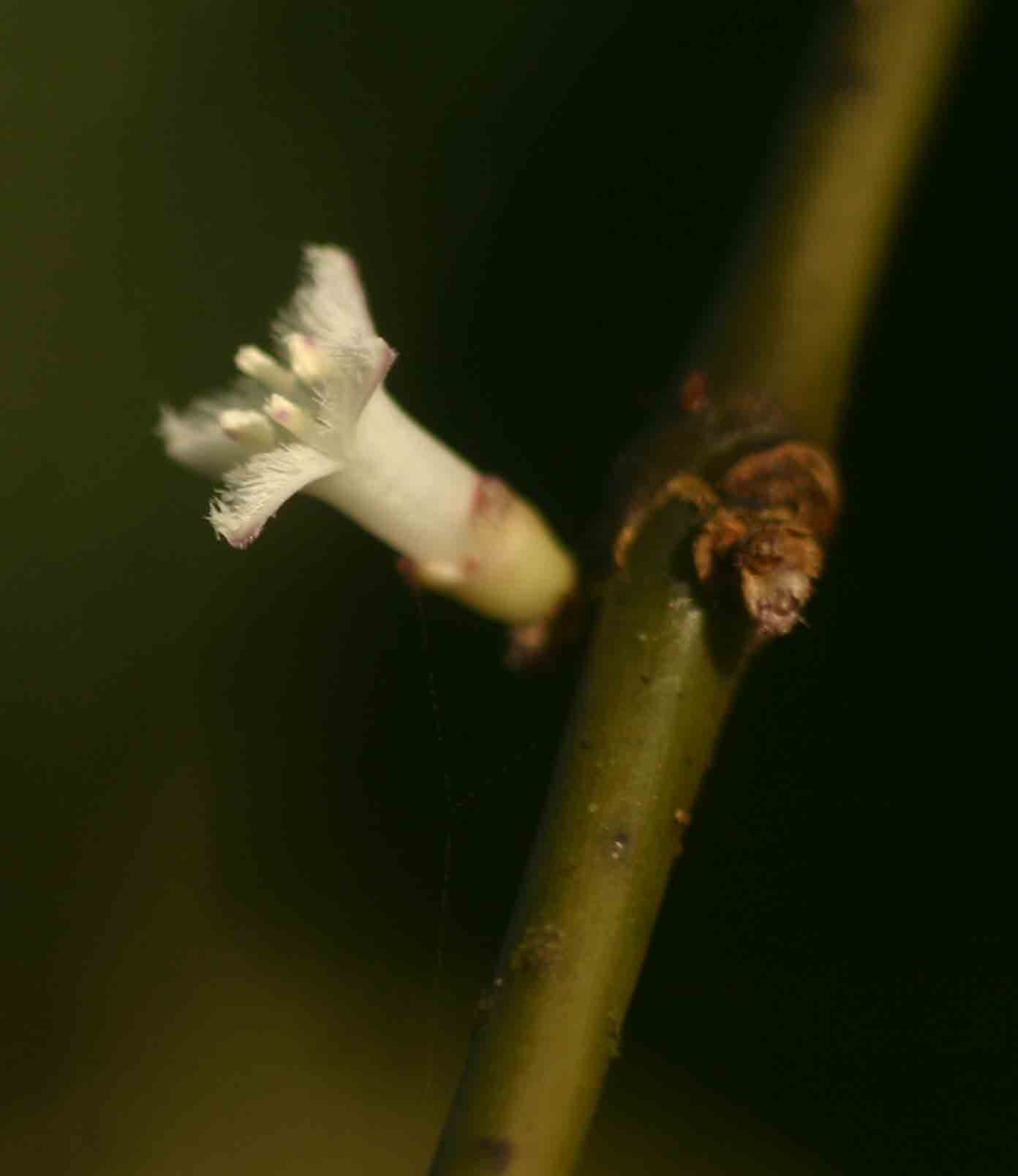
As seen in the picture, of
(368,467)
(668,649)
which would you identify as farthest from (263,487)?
(668,649)

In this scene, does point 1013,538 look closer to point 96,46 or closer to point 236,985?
point 236,985

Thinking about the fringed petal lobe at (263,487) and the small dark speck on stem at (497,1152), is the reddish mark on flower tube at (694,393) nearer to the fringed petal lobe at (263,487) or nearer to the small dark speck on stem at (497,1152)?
the fringed petal lobe at (263,487)

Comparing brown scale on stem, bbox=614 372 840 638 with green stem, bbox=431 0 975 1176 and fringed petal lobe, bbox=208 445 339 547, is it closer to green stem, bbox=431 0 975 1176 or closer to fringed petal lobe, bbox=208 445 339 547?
green stem, bbox=431 0 975 1176

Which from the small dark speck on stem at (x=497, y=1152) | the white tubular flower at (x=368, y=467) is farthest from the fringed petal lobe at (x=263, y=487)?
the small dark speck on stem at (x=497, y=1152)

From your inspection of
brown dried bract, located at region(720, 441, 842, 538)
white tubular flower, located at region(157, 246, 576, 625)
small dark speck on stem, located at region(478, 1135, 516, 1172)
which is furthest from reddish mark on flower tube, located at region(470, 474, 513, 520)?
small dark speck on stem, located at region(478, 1135, 516, 1172)

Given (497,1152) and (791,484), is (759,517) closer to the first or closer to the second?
(791,484)

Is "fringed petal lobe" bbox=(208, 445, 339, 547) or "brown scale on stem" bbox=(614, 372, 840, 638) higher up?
"brown scale on stem" bbox=(614, 372, 840, 638)

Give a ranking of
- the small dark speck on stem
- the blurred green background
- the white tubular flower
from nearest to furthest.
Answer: the small dark speck on stem < the white tubular flower < the blurred green background
